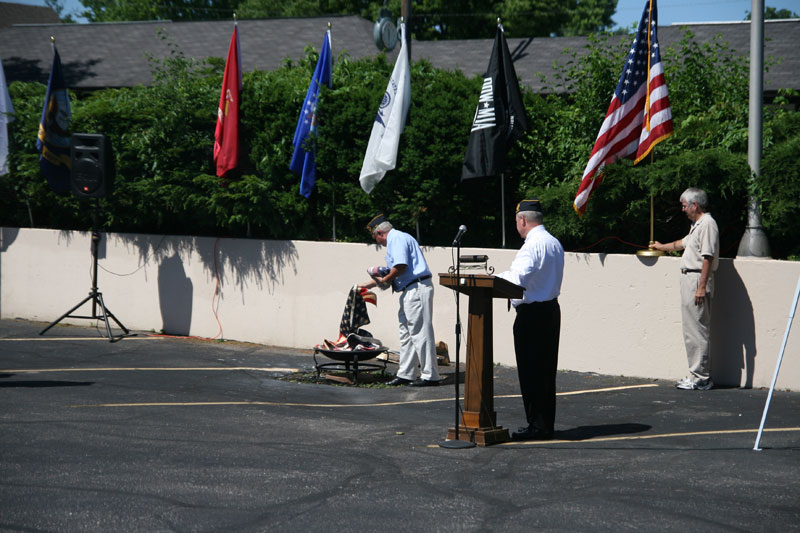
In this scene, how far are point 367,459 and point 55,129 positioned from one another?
1086cm

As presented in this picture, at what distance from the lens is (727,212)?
1117 centimetres

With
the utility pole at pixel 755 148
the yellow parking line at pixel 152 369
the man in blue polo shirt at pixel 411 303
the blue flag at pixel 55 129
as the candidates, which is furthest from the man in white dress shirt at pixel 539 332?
the blue flag at pixel 55 129

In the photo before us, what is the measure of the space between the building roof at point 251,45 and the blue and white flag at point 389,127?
12376 millimetres

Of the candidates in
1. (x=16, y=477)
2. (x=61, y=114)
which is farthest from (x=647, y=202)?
(x=61, y=114)

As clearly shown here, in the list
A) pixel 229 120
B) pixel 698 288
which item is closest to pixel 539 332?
pixel 698 288

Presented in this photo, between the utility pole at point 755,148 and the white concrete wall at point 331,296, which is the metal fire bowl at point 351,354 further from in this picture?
the utility pole at point 755,148

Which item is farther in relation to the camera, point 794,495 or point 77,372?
point 77,372

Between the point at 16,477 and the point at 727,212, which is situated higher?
the point at 727,212

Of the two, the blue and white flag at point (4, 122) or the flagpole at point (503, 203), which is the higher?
the blue and white flag at point (4, 122)

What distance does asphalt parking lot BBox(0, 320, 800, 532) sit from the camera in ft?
18.2

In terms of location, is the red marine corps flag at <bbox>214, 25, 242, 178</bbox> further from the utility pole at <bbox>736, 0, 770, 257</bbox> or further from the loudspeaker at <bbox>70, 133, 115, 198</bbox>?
the utility pole at <bbox>736, 0, 770, 257</bbox>

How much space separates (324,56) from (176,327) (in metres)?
4.83

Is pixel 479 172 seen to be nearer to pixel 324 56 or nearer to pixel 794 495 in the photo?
pixel 324 56

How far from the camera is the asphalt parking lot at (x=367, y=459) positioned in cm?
555
